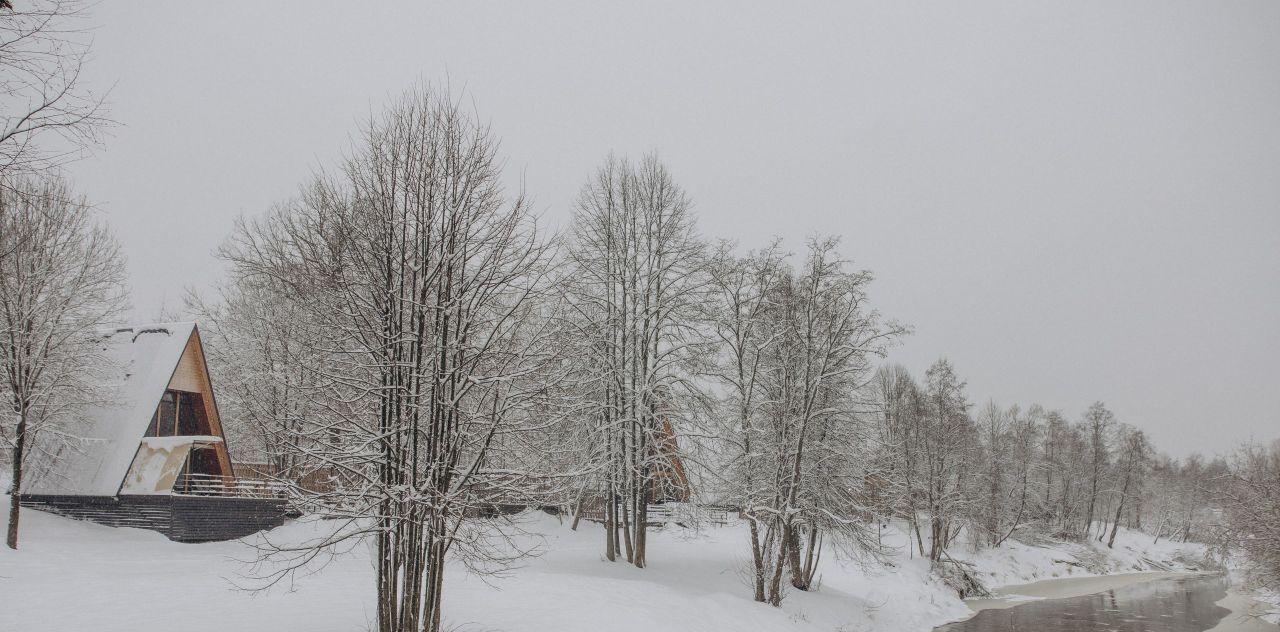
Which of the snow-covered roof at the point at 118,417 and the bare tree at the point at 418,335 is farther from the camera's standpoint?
the snow-covered roof at the point at 118,417

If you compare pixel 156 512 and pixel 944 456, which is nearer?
pixel 156 512

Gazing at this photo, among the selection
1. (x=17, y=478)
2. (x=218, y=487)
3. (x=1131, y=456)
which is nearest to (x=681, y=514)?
(x=218, y=487)

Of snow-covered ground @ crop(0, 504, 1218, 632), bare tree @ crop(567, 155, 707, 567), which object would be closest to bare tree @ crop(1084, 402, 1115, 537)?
snow-covered ground @ crop(0, 504, 1218, 632)

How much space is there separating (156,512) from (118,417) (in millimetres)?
3631

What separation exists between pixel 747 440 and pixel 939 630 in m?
9.97

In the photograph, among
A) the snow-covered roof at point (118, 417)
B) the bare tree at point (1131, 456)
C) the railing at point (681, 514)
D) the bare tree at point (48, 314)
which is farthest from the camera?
→ the bare tree at point (1131, 456)

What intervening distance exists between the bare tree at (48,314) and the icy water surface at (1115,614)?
90.0ft

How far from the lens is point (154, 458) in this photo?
71.2 ft

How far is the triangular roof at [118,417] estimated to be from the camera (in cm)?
2083

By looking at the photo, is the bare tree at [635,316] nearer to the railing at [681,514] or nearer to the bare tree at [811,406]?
the railing at [681,514]

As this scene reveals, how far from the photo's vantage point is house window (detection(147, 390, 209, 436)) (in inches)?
903

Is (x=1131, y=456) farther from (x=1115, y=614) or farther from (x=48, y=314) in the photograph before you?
(x=48, y=314)

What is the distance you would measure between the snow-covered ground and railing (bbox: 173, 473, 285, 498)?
196cm

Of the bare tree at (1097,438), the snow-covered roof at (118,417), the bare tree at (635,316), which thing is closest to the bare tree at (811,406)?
the bare tree at (635,316)
